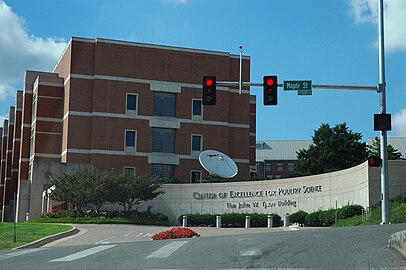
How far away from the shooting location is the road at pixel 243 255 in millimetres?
13617

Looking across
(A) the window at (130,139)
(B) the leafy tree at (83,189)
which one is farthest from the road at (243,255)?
(A) the window at (130,139)

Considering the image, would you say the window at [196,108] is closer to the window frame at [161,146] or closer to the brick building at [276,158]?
the window frame at [161,146]

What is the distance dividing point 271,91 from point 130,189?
28.4 metres

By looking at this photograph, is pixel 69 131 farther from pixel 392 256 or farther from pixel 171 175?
pixel 392 256

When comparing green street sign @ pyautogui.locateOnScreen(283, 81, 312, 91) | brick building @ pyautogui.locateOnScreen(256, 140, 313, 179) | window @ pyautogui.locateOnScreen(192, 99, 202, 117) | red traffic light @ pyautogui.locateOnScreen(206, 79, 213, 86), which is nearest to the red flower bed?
red traffic light @ pyautogui.locateOnScreen(206, 79, 213, 86)

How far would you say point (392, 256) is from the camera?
13500 mm

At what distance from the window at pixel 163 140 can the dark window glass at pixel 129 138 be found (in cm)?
210

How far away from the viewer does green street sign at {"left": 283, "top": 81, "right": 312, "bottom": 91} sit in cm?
2688

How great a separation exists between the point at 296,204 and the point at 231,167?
11.2m

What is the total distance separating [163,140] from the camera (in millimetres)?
68750

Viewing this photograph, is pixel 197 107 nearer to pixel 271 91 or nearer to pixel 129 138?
pixel 129 138

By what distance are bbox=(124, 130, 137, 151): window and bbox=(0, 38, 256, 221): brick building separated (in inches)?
3.8

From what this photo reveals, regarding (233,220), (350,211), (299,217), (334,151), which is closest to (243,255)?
(350,211)

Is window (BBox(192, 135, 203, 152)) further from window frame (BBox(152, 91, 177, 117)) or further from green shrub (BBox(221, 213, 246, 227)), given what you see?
green shrub (BBox(221, 213, 246, 227))
